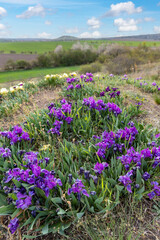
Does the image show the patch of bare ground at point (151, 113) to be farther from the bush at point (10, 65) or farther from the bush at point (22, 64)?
the bush at point (10, 65)

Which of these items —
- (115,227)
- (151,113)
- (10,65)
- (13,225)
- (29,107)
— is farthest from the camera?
(10,65)

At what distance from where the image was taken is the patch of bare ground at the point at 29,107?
4.37 meters

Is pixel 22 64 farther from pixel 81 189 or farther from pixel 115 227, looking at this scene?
pixel 115 227

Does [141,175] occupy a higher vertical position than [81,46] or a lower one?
lower

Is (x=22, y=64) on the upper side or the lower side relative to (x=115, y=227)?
upper

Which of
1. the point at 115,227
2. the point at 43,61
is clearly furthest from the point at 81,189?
the point at 43,61

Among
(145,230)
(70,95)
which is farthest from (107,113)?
(145,230)

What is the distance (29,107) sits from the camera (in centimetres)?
500

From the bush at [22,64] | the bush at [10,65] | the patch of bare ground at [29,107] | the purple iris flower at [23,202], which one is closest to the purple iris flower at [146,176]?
the purple iris flower at [23,202]

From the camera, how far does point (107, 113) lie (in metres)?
3.86

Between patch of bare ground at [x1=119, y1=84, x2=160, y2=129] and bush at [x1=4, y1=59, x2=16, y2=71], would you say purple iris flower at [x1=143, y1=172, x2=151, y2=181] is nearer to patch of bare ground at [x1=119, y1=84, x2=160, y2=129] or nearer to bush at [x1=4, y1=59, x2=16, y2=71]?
patch of bare ground at [x1=119, y1=84, x2=160, y2=129]

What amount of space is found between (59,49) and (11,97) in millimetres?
42892

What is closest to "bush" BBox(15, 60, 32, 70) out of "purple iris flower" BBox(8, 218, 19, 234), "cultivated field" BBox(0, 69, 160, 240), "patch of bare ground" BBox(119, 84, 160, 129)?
"patch of bare ground" BBox(119, 84, 160, 129)

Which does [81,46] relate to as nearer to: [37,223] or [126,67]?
[126,67]
